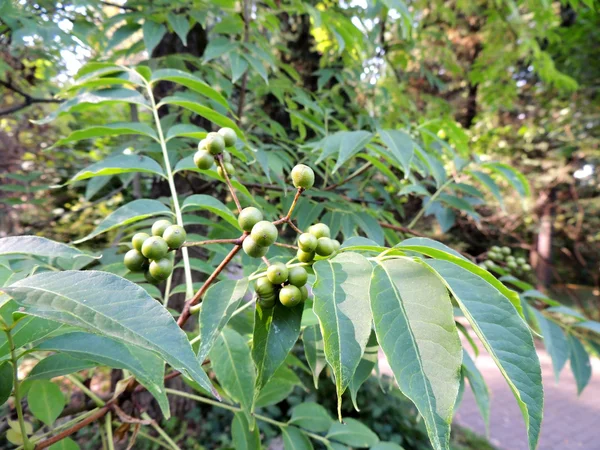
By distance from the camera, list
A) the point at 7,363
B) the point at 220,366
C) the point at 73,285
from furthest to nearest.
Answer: the point at 220,366, the point at 7,363, the point at 73,285

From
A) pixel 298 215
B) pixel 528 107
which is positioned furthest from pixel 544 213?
pixel 298 215

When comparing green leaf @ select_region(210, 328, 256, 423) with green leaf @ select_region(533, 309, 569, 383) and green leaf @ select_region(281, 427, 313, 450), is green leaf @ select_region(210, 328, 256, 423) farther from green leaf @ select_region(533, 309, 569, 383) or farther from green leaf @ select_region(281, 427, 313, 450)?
green leaf @ select_region(533, 309, 569, 383)

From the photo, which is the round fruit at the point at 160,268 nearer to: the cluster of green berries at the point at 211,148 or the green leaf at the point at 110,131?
the cluster of green berries at the point at 211,148

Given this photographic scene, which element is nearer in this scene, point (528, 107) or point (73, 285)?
point (73, 285)

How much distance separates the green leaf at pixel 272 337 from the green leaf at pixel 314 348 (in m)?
0.20

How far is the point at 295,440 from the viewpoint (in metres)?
1.26

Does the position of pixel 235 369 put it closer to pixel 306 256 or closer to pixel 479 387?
pixel 306 256

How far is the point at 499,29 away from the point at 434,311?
5313mm

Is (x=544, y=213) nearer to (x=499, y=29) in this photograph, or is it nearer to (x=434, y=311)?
(x=499, y=29)

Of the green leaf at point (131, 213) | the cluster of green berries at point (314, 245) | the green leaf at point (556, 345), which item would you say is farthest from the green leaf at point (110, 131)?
the green leaf at point (556, 345)

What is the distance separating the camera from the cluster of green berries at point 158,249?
765 mm

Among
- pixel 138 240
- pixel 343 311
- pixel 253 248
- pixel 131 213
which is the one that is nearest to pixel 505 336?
pixel 343 311

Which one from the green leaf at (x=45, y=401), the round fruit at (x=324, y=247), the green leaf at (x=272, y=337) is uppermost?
the round fruit at (x=324, y=247)

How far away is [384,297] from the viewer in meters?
0.57
